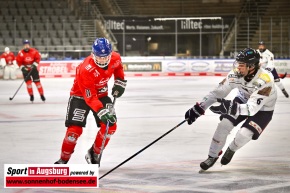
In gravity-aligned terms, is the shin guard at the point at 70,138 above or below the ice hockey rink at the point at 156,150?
above

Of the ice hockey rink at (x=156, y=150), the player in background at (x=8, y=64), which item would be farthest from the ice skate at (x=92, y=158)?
the player in background at (x=8, y=64)

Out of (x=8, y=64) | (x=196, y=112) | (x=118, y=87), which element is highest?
(x=118, y=87)

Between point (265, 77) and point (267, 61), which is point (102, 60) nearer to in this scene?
point (265, 77)

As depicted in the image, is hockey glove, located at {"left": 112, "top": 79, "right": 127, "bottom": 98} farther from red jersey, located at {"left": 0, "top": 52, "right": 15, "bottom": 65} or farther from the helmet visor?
red jersey, located at {"left": 0, "top": 52, "right": 15, "bottom": 65}

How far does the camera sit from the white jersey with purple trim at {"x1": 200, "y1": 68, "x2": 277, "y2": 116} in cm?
608

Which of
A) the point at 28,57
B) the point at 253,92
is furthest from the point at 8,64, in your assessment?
the point at 253,92

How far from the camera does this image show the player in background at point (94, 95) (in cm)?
627

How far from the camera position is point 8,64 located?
26.1 metres

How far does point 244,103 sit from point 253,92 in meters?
0.33

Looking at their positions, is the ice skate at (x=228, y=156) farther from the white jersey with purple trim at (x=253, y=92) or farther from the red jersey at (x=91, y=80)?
the red jersey at (x=91, y=80)

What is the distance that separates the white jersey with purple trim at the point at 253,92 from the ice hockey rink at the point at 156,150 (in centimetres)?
65

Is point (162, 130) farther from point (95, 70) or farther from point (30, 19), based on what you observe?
point (30, 19)

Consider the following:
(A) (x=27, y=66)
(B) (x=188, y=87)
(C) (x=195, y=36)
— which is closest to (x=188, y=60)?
(C) (x=195, y=36)

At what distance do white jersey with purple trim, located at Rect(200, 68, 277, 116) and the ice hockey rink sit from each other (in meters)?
0.65
